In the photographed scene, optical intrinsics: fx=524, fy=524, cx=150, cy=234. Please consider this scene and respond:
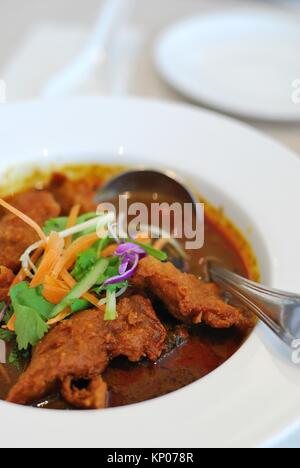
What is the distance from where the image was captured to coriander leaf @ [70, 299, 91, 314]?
1.62m

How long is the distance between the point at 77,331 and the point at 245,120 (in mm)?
1655

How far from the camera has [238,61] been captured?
320 centimetres

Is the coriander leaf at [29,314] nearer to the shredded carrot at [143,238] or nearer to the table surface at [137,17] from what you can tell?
the shredded carrot at [143,238]

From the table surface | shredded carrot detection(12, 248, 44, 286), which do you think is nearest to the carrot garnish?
shredded carrot detection(12, 248, 44, 286)

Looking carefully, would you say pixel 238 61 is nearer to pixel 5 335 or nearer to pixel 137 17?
pixel 137 17

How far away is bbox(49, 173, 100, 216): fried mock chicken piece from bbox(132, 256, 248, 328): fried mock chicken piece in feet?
1.73

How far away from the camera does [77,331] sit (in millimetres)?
1555

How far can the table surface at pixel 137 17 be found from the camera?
309 centimetres

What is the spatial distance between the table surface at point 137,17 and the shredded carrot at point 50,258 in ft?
4.96

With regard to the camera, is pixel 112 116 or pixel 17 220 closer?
pixel 17 220

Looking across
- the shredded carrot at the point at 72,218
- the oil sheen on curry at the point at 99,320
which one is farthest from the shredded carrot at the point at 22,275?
the shredded carrot at the point at 72,218

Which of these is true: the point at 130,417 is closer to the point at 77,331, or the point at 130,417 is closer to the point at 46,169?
the point at 77,331

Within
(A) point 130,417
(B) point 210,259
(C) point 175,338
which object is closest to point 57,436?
(A) point 130,417

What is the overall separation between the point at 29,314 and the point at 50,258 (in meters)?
0.19
